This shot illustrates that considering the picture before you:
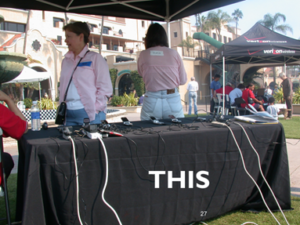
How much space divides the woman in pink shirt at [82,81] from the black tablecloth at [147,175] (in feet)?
1.92

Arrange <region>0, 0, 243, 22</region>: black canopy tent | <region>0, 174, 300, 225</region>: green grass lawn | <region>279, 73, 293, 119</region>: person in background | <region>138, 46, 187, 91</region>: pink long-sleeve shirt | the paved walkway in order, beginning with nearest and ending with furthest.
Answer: <region>0, 174, 300, 225</region>: green grass lawn
<region>138, 46, 187, 91</region>: pink long-sleeve shirt
the paved walkway
<region>0, 0, 243, 22</region>: black canopy tent
<region>279, 73, 293, 119</region>: person in background

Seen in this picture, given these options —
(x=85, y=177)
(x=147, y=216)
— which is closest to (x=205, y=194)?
(x=147, y=216)

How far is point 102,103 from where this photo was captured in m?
3.12

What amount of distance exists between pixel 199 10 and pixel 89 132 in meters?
3.24

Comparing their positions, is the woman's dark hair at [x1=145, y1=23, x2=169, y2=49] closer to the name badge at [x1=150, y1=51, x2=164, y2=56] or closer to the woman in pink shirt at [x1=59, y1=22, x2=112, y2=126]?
the name badge at [x1=150, y1=51, x2=164, y2=56]

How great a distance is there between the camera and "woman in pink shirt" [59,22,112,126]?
3002 mm

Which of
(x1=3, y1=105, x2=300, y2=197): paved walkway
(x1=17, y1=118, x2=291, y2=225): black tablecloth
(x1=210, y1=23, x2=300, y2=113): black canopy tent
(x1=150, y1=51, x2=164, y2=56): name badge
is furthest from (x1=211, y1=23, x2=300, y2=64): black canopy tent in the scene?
(x1=17, y1=118, x2=291, y2=225): black tablecloth

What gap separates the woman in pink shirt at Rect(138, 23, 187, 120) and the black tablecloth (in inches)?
30.3

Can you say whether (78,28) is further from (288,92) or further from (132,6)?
(288,92)

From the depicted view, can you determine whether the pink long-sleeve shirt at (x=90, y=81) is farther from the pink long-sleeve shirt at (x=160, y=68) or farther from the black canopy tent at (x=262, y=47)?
the black canopy tent at (x=262, y=47)

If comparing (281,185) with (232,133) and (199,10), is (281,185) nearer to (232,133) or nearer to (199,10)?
(232,133)

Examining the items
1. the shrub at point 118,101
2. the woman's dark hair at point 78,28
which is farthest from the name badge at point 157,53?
the shrub at point 118,101

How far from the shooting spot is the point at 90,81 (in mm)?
3047

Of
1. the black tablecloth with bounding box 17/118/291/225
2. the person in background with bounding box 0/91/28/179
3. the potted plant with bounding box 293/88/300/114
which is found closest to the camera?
the black tablecloth with bounding box 17/118/291/225
